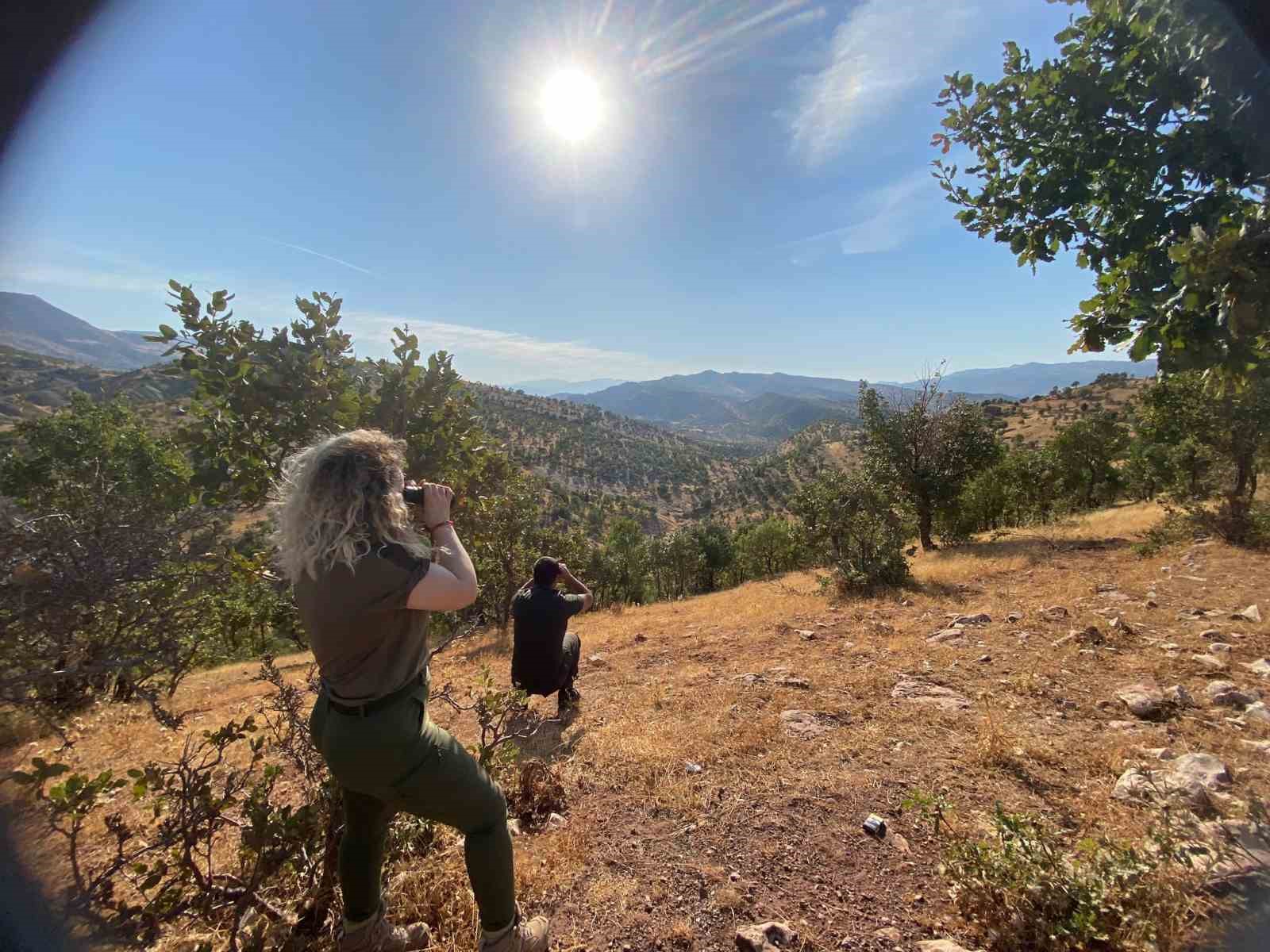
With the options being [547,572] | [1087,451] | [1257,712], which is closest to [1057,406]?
[1087,451]

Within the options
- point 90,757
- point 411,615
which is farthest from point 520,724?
point 90,757

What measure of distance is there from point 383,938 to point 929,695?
4975 mm

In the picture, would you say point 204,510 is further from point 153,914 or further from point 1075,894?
point 1075,894

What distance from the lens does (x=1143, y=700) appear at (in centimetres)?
434

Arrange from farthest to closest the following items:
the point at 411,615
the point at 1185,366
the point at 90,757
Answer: the point at 90,757 < the point at 1185,366 < the point at 411,615

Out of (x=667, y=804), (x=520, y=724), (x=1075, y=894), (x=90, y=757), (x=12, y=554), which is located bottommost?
(x=90, y=757)

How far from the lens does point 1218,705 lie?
168 inches

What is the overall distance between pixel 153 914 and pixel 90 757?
209 inches

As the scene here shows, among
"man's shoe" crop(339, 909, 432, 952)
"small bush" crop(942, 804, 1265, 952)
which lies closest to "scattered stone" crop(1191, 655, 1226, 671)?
"small bush" crop(942, 804, 1265, 952)

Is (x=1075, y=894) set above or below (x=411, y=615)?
below

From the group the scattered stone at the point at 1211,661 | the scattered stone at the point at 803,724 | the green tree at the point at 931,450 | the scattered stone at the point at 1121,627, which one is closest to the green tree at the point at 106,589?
the scattered stone at the point at 803,724

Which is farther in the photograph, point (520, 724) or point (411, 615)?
point (520, 724)

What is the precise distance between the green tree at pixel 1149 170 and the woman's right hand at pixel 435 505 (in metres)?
3.70

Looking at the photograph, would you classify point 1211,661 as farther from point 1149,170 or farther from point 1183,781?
point 1149,170
